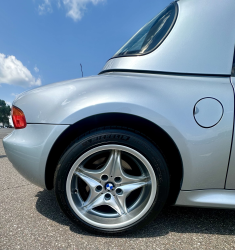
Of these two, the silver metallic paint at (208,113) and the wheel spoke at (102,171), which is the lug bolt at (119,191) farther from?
the silver metallic paint at (208,113)

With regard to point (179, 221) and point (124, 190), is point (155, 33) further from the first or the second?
point (179, 221)

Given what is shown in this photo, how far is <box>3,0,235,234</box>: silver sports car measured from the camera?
1149mm

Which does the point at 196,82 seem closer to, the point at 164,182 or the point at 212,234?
the point at 164,182

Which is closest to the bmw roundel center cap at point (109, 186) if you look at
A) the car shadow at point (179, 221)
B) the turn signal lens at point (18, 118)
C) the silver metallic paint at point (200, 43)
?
the car shadow at point (179, 221)

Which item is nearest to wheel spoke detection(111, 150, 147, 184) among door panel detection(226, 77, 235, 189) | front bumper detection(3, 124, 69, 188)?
front bumper detection(3, 124, 69, 188)

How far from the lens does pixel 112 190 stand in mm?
1271

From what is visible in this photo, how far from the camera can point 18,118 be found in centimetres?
130

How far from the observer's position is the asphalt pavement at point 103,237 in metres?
1.14

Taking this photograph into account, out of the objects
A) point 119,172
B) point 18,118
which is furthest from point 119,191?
point 18,118

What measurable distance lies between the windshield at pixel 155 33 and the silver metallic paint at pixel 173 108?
282 mm

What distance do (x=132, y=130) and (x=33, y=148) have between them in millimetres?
736

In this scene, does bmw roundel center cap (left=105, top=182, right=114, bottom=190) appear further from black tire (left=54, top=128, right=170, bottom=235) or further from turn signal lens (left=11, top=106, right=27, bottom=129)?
turn signal lens (left=11, top=106, right=27, bottom=129)

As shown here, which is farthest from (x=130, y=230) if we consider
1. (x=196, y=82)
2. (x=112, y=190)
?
(x=196, y=82)

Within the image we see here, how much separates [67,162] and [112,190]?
0.41m
